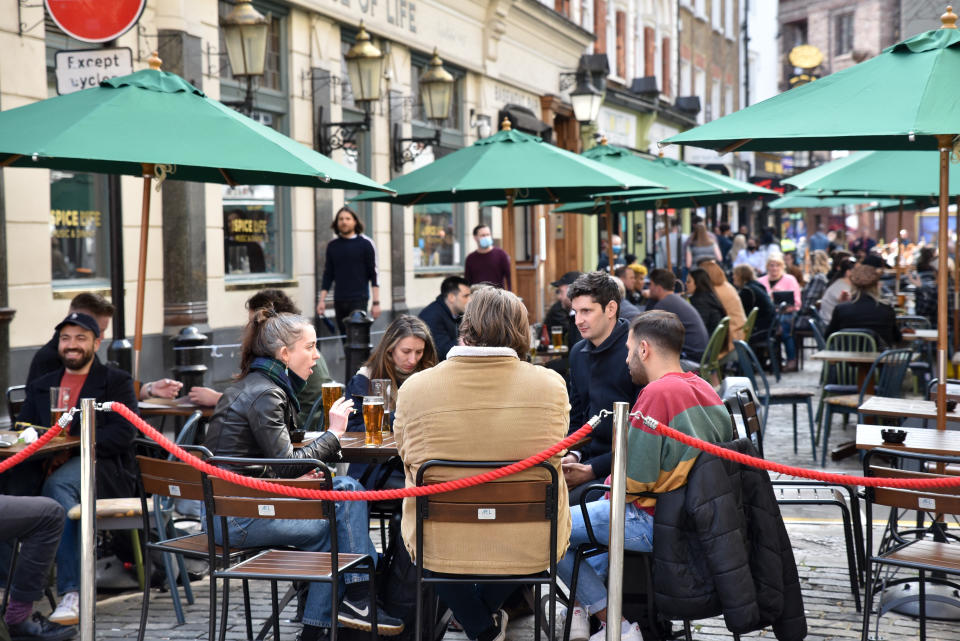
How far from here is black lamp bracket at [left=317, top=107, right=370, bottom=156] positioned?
13859 mm

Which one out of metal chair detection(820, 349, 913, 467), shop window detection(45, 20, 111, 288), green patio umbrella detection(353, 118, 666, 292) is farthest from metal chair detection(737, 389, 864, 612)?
shop window detection(45, 20, 111, 288)

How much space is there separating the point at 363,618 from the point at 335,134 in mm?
10065

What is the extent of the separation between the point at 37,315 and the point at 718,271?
7413 mm

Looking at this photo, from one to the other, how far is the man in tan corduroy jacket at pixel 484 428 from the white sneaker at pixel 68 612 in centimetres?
195

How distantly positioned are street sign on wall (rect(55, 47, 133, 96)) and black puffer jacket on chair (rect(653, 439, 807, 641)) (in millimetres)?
4450

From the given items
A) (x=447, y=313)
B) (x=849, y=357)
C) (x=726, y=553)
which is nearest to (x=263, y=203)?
(x=447, y=313)

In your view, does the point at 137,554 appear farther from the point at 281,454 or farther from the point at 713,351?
the point at 713,351

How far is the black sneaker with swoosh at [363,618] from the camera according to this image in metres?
4.66

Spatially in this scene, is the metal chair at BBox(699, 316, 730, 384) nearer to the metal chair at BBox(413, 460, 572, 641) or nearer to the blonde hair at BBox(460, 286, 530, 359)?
the blonde hair at BBox(460, 286, 530, 359)

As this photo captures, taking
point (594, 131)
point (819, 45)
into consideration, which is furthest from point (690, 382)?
point (819, 45)

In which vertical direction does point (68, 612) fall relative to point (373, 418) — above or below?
below

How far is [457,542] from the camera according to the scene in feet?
13.8

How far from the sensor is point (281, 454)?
4.80m

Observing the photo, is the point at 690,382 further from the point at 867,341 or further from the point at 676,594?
the point at 867,341
